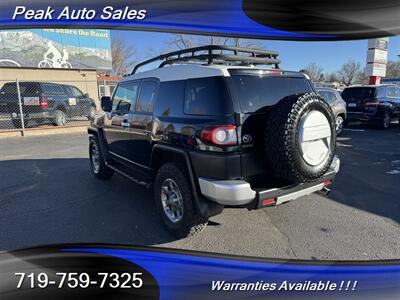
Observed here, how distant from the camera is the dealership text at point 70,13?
12.0ft

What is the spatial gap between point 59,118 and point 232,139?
11088mm

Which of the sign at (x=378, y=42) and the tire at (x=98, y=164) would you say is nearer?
the sign at (x=378, y=42)

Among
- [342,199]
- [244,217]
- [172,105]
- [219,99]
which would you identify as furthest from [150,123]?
[342,199]

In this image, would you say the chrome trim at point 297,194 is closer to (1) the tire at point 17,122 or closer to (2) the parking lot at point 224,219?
(2) the parking lot at point 224,219

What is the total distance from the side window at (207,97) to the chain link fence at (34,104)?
30.7 ft

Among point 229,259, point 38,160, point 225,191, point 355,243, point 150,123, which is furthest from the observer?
point 38,160

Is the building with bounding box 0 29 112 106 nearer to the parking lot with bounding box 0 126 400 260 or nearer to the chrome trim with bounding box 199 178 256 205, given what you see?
the parking lot with bounding box 0 126 400 260

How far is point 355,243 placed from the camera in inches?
118

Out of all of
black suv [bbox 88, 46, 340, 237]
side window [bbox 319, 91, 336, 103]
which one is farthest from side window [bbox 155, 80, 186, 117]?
side window [bbox 319, 91, 336, 103]

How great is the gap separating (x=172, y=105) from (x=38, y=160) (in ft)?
17.3

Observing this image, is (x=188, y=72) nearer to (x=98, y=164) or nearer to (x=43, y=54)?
(x=98, y=164)

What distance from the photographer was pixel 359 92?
1084cm

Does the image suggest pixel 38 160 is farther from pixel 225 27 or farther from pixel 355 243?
pixel 355 243

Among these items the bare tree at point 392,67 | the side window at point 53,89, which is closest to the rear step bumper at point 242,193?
the side window at point 53,89
